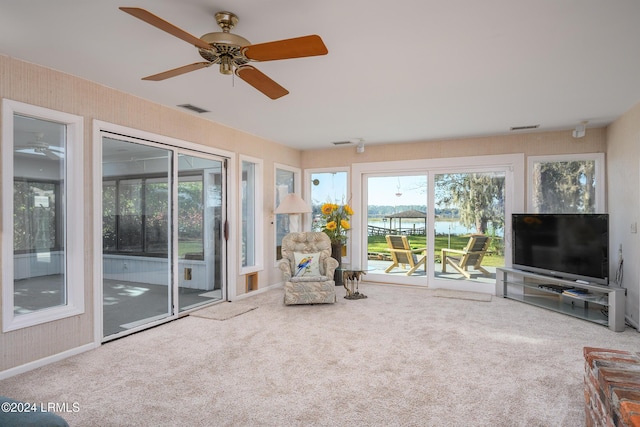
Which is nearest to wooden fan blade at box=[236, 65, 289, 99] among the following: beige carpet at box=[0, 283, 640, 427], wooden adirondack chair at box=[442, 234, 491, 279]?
beige carpet at box=[0, 283, 640, 427]

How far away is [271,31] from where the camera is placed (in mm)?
2438

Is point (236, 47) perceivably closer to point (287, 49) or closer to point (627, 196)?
point (287, 49)

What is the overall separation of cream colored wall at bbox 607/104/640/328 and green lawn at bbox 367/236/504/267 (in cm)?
143

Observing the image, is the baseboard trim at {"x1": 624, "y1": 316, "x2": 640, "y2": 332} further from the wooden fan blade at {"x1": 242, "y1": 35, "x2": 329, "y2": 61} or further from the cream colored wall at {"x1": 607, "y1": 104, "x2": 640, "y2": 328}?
the wooden fan blade at {"x1": 242, "y1": 35, "x2": 329, "y2": 61}

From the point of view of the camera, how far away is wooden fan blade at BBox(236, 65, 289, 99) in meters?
2.37

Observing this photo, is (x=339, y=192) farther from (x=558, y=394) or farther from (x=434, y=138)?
(x=558, y=394)

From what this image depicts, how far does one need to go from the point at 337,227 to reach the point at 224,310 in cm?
246

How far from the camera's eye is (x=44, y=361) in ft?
9.73

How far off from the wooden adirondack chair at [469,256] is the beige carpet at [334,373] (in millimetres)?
1495

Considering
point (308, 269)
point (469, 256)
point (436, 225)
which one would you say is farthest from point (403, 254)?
point (308, 269)

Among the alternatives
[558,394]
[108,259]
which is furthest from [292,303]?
[558,394]

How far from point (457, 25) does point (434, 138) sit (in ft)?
11.8

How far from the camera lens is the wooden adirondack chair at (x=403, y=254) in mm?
6184

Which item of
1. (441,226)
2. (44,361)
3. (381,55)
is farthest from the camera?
(441,226)
